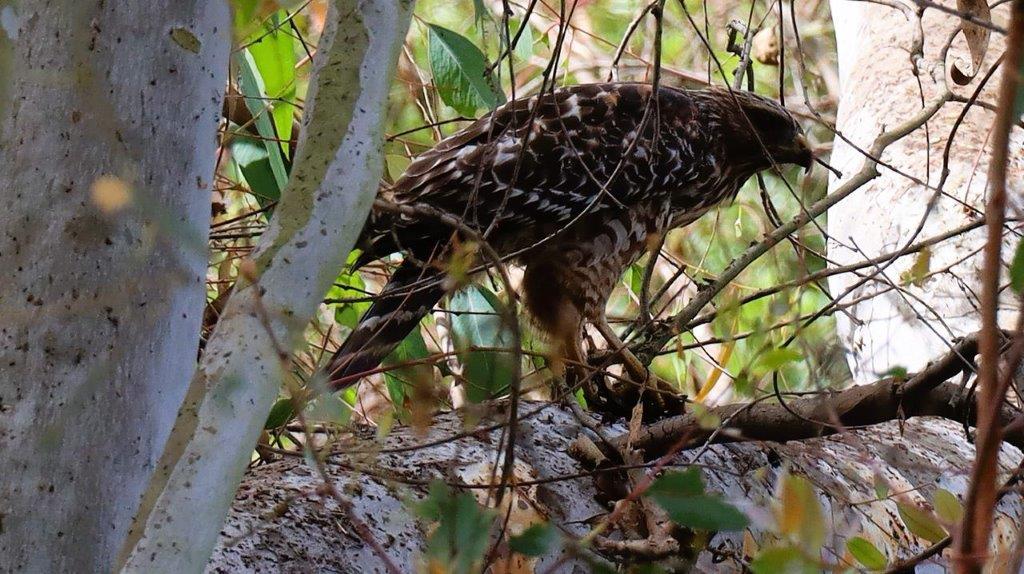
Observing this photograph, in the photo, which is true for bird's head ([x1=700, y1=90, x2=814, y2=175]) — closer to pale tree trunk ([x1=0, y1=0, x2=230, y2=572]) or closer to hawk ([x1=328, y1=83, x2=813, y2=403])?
hawk ([x1=328, y1=83, x2=813, y2=403])

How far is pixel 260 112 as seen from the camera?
233 centimetres

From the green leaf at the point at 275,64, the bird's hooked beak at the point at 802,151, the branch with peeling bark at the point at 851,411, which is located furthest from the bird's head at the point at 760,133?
the branch with peeling bark at the point at 851,411

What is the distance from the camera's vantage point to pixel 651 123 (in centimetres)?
306

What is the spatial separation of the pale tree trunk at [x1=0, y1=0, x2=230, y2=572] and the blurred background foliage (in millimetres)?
159

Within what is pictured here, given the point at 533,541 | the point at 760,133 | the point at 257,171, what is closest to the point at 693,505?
the point at 533,541

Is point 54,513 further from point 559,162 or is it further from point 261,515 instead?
point 559,162

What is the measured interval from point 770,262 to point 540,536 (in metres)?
4.21

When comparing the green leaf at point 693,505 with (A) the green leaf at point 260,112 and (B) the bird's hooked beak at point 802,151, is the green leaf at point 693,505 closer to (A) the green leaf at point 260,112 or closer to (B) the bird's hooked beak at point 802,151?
(A) the green leaf at point 260,112

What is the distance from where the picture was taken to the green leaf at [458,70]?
2.42 meters

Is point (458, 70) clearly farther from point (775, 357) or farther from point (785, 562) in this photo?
point (785, 562)

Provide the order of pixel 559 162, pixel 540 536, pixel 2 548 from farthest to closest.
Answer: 1. pixel 559 162
2. pixel 2 548
3. pixel 540 536

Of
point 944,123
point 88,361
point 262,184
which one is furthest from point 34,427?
point 944,123

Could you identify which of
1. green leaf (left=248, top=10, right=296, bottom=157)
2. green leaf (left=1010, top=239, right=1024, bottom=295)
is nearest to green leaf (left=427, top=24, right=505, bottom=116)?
green leaf (left=248, top=10, right=296, bottom=157)

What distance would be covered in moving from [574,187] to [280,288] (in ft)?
6.48
